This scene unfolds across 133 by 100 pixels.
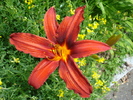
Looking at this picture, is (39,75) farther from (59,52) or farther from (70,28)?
(70,28)

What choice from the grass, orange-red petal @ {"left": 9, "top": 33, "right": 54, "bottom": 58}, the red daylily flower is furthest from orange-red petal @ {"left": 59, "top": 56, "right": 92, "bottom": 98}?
the grass

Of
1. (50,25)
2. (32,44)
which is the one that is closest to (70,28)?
(50,25)

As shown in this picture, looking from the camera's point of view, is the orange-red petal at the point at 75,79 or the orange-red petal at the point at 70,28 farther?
the orange-red petal at the point at 70,28

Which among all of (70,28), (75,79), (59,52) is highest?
(70,28)

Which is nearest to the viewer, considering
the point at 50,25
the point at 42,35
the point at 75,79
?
the point at 75,79

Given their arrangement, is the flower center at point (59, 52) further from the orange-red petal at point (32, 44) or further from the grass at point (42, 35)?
the grass at point (42, 35)

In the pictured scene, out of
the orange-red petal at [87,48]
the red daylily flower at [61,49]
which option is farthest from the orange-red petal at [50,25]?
the orange-red petal at [87,48]

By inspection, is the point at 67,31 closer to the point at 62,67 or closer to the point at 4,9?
the point at 62,67

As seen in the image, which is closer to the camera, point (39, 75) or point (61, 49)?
point (39, 75)
